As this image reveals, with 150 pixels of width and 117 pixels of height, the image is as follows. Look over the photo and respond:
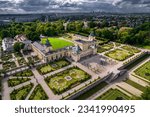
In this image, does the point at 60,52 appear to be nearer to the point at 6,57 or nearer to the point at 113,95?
the point at 6,57

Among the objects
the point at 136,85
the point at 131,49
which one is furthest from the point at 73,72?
the point at 131,49

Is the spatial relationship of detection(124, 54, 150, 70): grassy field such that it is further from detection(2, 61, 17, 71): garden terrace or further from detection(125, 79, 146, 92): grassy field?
detection(2, 61, 17, 71): garden terrace

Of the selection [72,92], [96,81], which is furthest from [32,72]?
[96,81]

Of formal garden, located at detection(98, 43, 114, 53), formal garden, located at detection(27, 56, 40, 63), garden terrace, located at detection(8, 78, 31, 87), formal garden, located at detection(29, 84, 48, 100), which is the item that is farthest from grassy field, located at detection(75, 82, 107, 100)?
formal garden, located at detection(98, 43, 114, 53)

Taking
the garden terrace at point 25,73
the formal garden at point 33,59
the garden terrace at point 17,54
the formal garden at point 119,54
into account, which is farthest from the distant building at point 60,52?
the garden terrace at point 25,73

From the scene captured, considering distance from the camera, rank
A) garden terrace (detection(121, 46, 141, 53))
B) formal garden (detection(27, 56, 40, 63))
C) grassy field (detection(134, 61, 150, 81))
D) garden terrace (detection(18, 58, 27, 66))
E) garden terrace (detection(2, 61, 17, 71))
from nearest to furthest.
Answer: grassy field (detection(134, 61, 150, 81))
garden terrace (detection(2, 61, 17, 71))
garden terrace (detection(18, 58, 27, 66))
formal garden (detection(27, 56, 40, 63))
garden terrace (detection(121, 46, 141, 53))

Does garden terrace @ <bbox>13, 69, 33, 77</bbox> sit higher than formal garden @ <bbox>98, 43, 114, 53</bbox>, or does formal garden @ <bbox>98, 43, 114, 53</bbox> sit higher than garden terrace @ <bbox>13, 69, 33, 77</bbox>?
formal garden @ <bbox>98, 43, 114, 53</bbox>

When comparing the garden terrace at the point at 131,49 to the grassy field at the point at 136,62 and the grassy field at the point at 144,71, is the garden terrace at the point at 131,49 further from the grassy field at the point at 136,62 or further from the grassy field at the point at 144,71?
the grassy field at the point at 144,71
